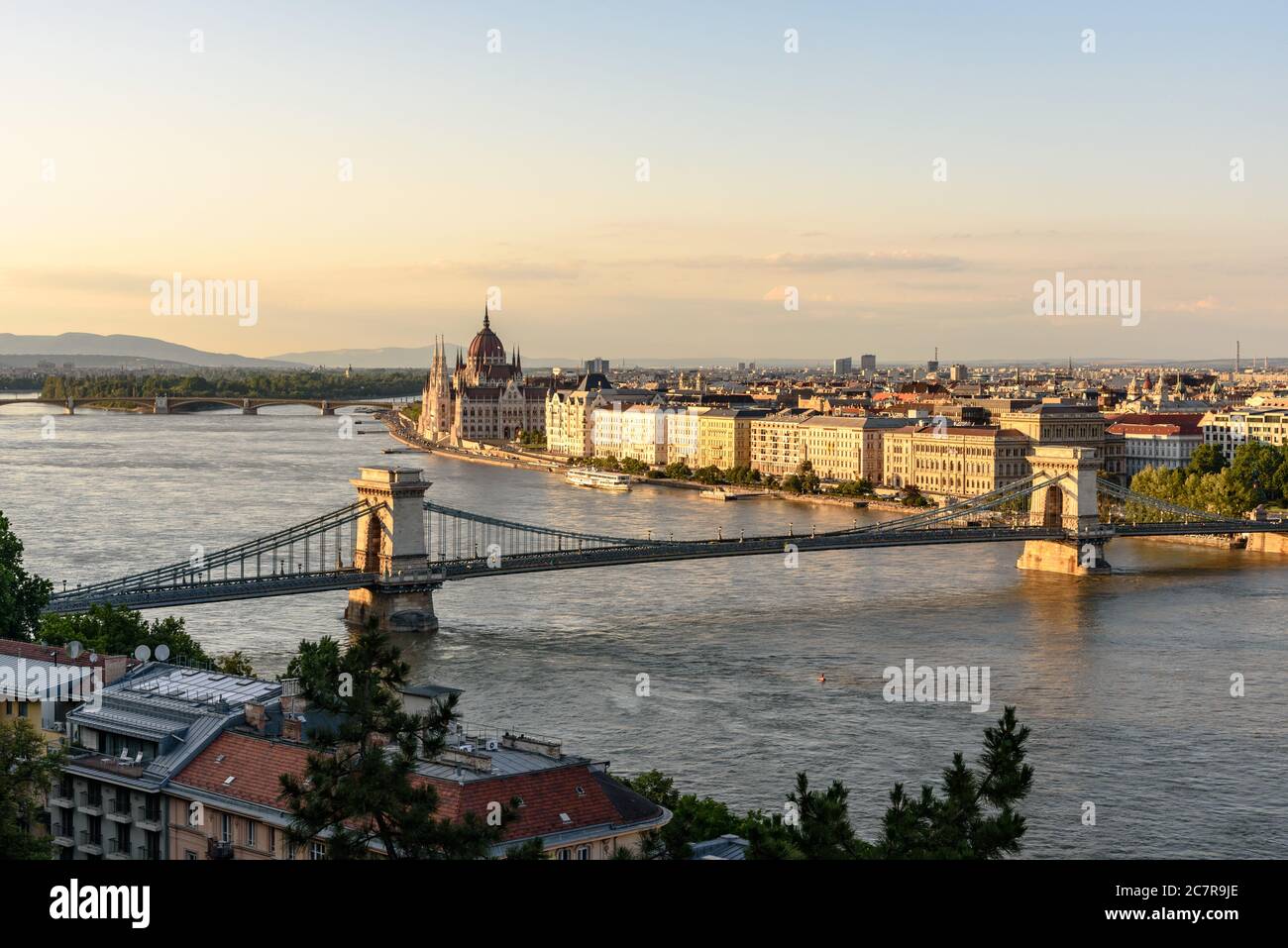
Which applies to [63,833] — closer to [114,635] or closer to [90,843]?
[90,843]

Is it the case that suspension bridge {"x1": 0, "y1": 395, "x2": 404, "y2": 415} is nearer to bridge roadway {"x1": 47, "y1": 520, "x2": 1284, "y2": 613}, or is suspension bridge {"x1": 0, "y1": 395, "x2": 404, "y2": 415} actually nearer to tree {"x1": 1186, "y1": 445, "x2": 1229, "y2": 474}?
tree {"x1": 1186, "y1": 445, "x2": 1229, "y2": 474}

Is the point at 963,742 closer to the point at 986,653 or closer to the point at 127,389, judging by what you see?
the point at 986,653

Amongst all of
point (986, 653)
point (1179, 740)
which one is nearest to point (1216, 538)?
point (986, 653)

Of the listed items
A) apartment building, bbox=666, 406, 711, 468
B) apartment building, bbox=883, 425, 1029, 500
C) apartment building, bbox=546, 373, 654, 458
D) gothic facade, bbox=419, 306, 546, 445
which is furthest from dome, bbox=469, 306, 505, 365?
apartment building, bbox=883, 425, 1029, 500

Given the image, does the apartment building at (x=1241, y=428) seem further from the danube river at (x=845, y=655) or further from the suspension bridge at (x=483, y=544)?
the danube river at (x=845, y=655)
